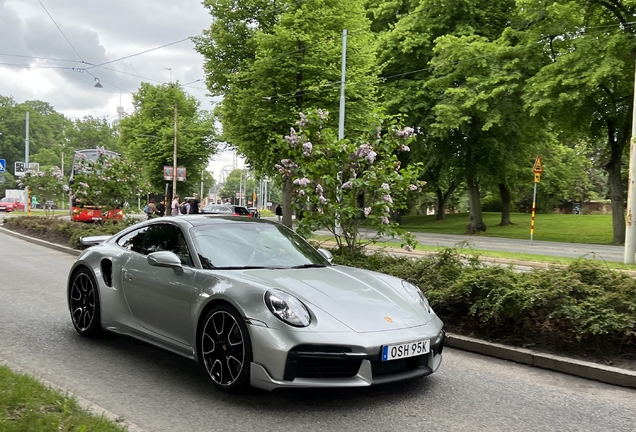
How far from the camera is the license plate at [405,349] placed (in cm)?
384

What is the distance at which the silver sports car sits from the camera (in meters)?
3.79

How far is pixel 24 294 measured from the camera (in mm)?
8320

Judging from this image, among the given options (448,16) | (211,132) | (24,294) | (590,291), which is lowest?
(24,294)

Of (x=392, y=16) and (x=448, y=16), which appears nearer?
(x=448, y=16)

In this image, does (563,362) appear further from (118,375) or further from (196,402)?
(118,375)

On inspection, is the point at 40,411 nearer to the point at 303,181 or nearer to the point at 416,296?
the point at 416,296

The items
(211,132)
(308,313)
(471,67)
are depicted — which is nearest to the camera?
(308,313)

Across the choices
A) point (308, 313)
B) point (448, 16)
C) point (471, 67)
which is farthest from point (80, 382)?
point (448, 16)

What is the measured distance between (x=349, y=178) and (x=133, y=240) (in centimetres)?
439

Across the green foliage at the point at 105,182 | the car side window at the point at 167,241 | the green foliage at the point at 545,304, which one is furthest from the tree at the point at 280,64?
the car side window at the point at 167,241

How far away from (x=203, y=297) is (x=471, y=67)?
74.6 feet

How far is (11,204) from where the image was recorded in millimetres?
62062

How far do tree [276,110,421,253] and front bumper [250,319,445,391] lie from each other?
5043mm

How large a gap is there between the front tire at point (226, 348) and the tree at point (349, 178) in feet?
16.1
